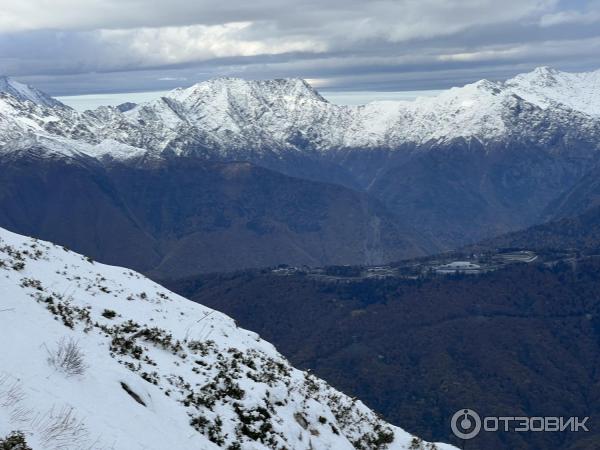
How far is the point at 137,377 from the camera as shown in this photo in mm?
27938

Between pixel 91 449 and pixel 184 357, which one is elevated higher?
pixel 91 449

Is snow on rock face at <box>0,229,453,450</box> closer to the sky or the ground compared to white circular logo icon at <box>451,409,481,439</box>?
closer to the sky

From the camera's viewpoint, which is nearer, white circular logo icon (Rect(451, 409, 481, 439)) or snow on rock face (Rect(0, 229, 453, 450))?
snow on rock face (Rect(0, 229, 453, 450))

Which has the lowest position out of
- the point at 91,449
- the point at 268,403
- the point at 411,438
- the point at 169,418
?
the point at 411,438

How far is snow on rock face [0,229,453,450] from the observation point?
23250mm

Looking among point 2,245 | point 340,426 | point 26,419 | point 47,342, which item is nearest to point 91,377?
point 47,342

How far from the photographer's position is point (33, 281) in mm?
35281

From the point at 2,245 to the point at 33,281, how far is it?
7438mm

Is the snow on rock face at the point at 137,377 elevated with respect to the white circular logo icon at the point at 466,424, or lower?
elevated

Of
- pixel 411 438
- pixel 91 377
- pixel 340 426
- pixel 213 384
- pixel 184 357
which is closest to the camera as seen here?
pixel 91 377

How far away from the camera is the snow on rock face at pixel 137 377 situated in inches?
915

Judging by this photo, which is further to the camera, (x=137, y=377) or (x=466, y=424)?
(x=466, y=424)

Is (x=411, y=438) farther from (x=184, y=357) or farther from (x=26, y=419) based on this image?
(x=26, y=419)

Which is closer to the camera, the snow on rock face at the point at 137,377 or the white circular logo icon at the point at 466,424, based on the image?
the snow on rock face at the point at 137,377
